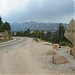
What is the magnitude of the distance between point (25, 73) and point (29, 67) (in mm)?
2056

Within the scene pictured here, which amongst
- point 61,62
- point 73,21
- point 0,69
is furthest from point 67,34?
point 0,69

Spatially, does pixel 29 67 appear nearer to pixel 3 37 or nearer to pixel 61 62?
pixel 61 62

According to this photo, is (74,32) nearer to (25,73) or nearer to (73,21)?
(73,21)

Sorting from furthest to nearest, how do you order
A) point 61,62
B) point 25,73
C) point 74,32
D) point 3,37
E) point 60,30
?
point 60,30, point 3,37, point 74,32, point 61,62, point 25,73

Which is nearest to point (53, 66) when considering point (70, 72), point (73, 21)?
point (70, 72)

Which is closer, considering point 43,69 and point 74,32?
point 43,69

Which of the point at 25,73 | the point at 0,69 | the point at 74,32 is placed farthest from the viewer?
the point at 74,32

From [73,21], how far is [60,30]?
85.9 m

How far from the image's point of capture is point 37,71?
15.8 m

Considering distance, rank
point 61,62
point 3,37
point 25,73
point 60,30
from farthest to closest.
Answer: point 60,30 → point 3,37 → point 61,62 → point 25,73

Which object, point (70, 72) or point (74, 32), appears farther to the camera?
point (74, 32)

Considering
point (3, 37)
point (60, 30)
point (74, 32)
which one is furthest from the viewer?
point (60, 30)

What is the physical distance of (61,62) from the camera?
59.9 ft

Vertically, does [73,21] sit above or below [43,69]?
above
